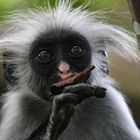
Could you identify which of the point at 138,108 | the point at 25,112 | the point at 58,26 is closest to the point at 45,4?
the point at 58,26

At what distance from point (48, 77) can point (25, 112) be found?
45 cm

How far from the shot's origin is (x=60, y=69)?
15.3ft

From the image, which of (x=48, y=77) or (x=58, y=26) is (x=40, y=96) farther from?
(x=58, y=26)

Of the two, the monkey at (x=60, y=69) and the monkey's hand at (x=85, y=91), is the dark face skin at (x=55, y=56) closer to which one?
the monkey at (x=60, y=69)

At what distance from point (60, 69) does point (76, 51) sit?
44 cm

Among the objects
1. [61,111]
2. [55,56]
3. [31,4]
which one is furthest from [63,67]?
[31,4]

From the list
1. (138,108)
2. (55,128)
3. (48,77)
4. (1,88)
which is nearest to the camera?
(55,128)

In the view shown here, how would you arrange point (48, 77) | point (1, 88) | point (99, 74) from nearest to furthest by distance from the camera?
point (48, 77) → point (99, 74) → point (1, 88)

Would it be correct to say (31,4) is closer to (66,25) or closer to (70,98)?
(66,25)

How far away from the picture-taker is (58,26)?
537cm

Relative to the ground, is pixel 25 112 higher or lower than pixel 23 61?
lower

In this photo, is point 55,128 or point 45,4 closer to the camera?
point 55,128

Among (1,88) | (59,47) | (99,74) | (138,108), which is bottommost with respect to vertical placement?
(138,108)

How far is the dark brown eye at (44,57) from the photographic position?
5.01 metres
